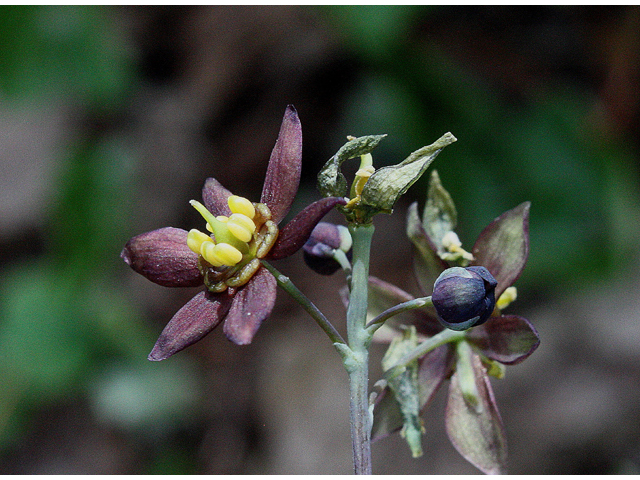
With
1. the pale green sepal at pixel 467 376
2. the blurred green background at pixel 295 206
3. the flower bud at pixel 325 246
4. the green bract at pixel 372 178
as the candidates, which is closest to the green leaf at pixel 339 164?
the green bract at pixel 372 178

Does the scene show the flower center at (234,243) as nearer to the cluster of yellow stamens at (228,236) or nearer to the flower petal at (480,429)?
the cluster of yellow stamens at (228,236)

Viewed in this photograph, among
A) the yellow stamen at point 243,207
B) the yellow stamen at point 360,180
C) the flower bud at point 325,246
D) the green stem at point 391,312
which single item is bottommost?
the green stem at point 391,312

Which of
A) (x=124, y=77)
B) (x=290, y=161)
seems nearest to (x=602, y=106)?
(x=124, y=77)

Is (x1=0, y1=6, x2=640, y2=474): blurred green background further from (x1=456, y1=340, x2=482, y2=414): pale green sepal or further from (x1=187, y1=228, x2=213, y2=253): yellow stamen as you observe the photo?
(x1=187, y1=228, x2=213, y2=253): yellow stamen

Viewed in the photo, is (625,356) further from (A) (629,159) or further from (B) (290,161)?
(B) (290,161)

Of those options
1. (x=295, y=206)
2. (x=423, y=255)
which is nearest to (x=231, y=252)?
(x=423, y=255)

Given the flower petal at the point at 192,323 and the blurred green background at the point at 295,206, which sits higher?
the flower petal at the point at 192,323

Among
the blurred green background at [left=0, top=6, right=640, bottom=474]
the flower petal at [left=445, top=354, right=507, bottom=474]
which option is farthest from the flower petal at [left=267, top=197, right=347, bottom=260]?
the blurred green background at [left=0, top=6, right=640, bottom=474]

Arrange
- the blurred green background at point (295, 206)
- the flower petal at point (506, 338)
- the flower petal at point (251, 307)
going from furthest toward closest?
the blurred green background at point (295, 206) < the flower petal at point (506, 338) < the flower petal at point (251, 307)

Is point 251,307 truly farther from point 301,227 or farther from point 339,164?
point 339,164
